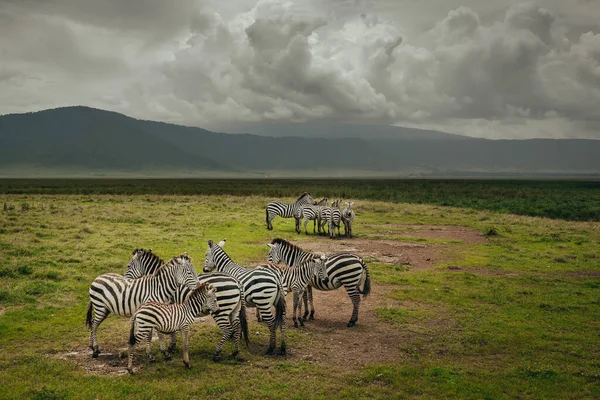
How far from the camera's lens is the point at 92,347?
10953 millimetres

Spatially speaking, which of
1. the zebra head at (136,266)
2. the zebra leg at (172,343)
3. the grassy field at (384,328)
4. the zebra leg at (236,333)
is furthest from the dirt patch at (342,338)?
the zebra head at (136,266)

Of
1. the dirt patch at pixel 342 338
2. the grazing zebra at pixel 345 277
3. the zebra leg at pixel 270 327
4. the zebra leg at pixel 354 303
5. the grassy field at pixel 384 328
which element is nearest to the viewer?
the grassy field at pixel 384 328

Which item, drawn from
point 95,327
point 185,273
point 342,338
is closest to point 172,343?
point 185,273

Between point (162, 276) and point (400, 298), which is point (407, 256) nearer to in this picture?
point (400, 298)

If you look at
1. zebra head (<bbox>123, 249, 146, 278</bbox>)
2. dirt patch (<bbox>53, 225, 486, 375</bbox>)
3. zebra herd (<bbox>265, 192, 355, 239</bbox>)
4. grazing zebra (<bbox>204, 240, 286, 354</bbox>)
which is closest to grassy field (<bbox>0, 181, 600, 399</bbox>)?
dirt patch (<bbox>53, 225, 486, 375</bbox>)

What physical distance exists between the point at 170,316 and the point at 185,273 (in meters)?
1.87

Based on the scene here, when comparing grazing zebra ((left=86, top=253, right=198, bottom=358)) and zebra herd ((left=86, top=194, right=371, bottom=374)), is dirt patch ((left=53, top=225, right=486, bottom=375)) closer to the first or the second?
zebra herd ((left=86, top=194, right=371, bottom=374))

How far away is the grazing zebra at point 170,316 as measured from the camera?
9.96 meters

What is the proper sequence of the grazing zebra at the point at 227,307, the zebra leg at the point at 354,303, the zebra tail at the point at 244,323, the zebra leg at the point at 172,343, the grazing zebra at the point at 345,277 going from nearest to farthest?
the grazing zebra at the point at 227,307
the zebra leg at the point at 172,343
the zebra tail at the point at 244,323
the zebra leg at the point at 354,303
the grazing zebra at the point at 345,277

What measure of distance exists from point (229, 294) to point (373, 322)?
200 inches

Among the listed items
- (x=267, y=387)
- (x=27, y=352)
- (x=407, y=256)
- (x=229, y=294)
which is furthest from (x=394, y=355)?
(x=407, y=256)

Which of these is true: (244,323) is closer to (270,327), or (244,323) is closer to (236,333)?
(236,333)

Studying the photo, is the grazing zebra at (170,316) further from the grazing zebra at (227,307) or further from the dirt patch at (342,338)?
the dirt patch at (342,338)

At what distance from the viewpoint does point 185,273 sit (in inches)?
470
